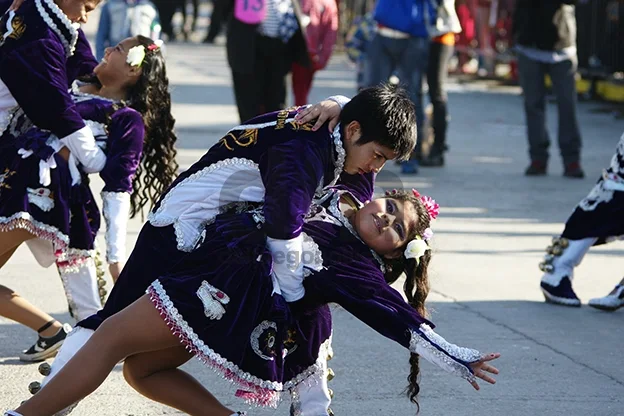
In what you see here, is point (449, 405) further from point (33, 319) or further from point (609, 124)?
point (609, 124)

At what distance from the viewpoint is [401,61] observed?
1041cm

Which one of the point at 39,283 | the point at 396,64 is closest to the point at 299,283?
the point at 39,283

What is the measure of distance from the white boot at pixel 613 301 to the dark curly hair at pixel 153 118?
7.99 ft

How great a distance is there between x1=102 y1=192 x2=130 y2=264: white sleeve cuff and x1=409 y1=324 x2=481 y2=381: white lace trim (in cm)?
176

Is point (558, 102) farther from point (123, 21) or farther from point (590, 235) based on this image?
point (590, 235)

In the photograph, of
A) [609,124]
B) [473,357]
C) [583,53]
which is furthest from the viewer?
[583,53]

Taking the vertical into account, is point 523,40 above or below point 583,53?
above

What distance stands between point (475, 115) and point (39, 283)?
945 cm

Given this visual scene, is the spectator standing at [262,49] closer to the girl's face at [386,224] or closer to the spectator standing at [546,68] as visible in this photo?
the spectator standing at [546,68]

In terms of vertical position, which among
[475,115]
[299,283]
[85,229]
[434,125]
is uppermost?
[299,283]

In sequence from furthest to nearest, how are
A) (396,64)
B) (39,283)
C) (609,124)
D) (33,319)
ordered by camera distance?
(609,124)
(396,64)
(39,283)
(33,319)

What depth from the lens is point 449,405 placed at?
496cm

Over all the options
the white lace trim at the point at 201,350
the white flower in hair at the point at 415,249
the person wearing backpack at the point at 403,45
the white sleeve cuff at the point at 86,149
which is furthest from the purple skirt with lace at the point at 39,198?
the person wearing backpack at the point at 403,45

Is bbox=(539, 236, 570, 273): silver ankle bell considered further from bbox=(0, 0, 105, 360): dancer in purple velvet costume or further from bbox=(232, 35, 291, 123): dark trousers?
bbox=(232, 35, 291, 123): dark trousers
